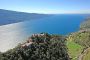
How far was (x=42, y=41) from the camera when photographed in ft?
134

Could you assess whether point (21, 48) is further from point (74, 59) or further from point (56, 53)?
point (74, 59)

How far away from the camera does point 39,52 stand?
119 feet

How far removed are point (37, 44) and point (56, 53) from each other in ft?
14.4

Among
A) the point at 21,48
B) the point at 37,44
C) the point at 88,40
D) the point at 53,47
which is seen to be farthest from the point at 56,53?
the point at 88,40

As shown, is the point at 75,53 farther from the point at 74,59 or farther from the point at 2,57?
the point at 2,57

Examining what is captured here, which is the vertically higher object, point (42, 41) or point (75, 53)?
point (42, 41)

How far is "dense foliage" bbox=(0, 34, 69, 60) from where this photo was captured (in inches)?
1335

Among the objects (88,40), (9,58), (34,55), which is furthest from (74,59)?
(88,40)

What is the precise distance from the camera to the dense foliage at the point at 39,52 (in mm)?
33916

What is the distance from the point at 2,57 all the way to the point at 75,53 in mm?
16421

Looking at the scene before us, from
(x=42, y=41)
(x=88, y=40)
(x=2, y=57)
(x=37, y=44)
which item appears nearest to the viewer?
(x=2, y=57)

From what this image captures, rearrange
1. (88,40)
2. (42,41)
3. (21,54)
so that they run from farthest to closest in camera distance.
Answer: (88,40) < (42,41) < (21,54)

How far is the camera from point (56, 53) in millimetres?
38156

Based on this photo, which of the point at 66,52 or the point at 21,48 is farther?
the point at 66,52
